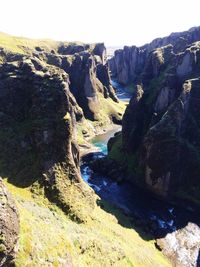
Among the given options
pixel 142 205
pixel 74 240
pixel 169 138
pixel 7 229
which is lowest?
pixel 142 205

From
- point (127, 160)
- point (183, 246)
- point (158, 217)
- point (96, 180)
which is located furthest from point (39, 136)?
point (127, 160)

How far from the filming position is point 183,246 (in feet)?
309

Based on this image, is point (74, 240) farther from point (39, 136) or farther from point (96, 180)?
point (96, 180)

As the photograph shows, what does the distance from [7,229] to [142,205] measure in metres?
68.1

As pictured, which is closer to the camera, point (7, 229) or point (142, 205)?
point (7, 229)

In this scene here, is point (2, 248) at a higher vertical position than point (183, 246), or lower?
higher

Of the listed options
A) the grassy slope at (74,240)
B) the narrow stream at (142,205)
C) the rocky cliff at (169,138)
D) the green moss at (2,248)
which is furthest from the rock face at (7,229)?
the rocky cliff at (169,138)

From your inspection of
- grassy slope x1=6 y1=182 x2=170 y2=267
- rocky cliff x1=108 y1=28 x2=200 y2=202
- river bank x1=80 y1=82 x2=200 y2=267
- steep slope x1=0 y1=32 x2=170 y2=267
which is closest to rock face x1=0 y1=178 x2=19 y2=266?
steep slope x1=0 y1=32 x2=170 y2=267

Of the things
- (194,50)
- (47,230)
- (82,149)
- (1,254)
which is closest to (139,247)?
(47,230)

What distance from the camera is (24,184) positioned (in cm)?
8325

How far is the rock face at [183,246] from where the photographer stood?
3504 inches

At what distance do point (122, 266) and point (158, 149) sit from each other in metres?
57.6

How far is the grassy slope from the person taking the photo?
191 feet

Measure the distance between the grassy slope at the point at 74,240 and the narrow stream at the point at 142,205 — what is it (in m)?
12.2
